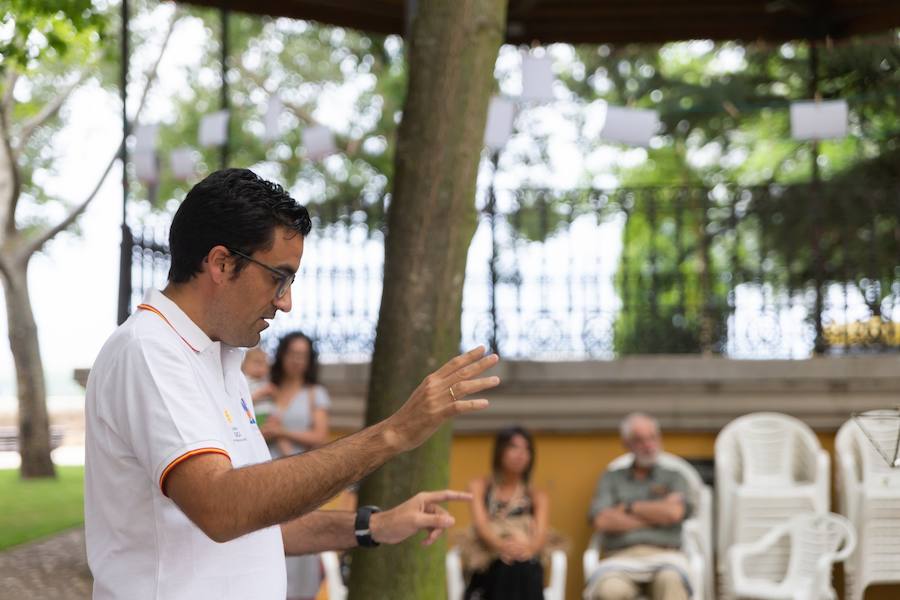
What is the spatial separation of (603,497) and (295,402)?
6.70ft

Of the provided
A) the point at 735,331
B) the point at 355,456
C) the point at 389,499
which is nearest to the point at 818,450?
the point at 735,331

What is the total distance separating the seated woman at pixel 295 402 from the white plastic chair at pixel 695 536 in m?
1.78

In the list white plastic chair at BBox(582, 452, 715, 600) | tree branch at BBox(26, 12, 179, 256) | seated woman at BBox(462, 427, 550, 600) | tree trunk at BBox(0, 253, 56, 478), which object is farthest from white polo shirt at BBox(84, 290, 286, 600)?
Answer: tree trunk at BBox(0, 253, 56, 478)

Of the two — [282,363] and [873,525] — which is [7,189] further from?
[873,525]

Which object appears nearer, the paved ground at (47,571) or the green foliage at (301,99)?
the paved ground at (47,571)

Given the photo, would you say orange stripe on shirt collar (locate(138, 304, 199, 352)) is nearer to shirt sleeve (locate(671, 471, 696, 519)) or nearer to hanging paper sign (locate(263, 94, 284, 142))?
shirt sleeve (locate(671, 471, 696, 519))

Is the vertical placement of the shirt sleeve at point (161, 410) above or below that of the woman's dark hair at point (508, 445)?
above

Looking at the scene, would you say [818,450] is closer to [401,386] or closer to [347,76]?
[401,386]

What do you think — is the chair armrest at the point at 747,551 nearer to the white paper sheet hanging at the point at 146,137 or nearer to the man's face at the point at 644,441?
the man's face at the point at 644,441

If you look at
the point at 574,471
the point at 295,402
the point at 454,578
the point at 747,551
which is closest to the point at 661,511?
the point at 747,551

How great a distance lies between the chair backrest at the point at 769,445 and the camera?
7.93 meters

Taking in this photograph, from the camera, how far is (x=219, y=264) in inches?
90.8

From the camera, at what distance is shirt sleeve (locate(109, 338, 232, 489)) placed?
2.09 m

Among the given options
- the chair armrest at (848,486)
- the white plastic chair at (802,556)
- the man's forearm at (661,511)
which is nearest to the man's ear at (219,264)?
the man's forearm at (661,511)
